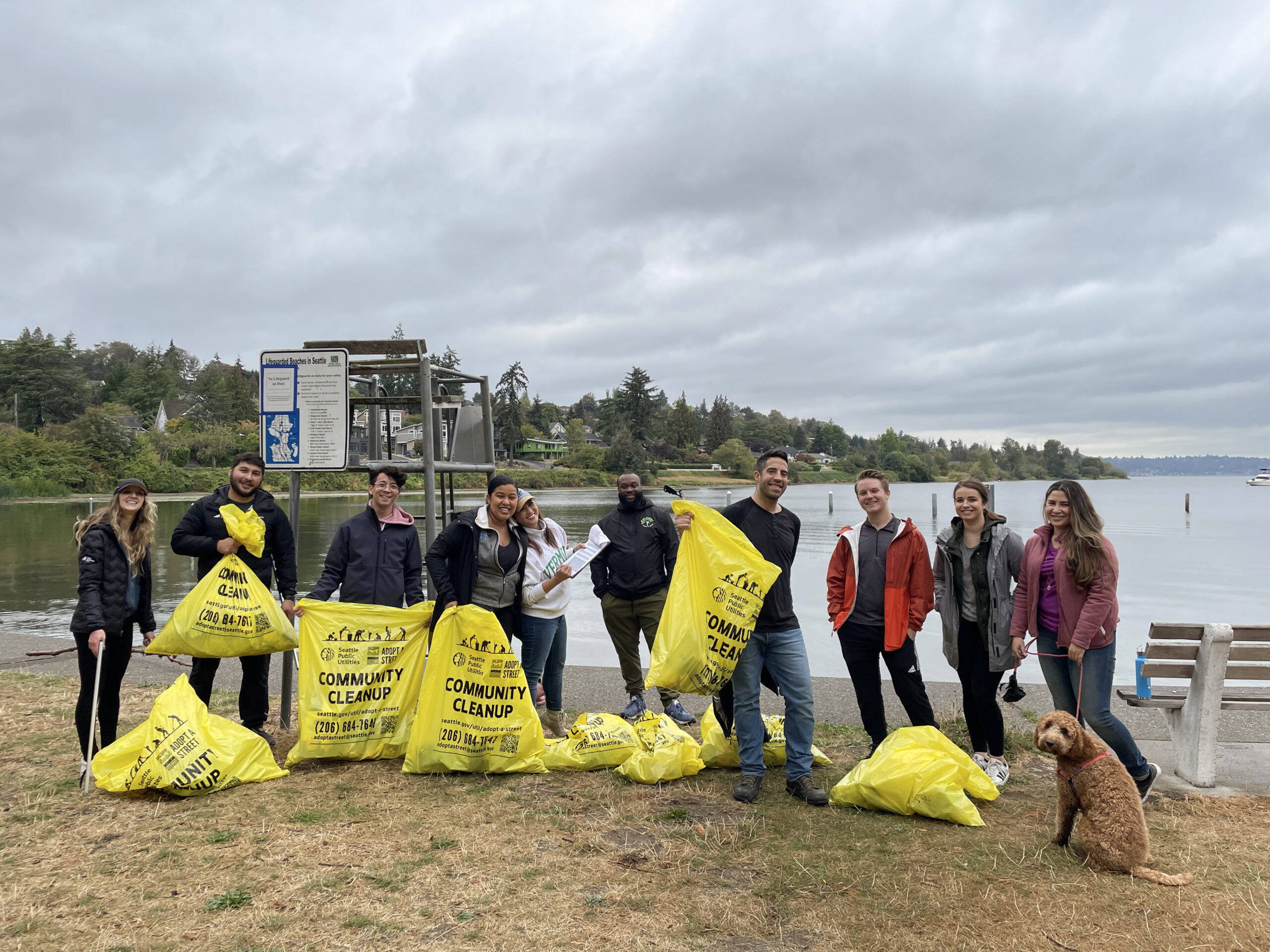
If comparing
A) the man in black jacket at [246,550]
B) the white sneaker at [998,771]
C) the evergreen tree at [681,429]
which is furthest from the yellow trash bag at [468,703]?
the evergreen tree at [681,429]

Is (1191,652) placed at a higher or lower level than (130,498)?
lower

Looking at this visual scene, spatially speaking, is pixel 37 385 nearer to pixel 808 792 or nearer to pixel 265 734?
pixel 265 734

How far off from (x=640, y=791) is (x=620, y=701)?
1.75m

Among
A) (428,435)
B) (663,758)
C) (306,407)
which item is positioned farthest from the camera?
(428,435)

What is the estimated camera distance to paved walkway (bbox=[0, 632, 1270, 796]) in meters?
4.11

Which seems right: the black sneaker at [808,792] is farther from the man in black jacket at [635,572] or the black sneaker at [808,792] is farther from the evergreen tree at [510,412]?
the evergreen tree at [510,412]

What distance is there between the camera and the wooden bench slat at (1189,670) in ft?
12.9

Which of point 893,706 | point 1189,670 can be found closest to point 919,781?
point 1189,670

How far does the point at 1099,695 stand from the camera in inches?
144

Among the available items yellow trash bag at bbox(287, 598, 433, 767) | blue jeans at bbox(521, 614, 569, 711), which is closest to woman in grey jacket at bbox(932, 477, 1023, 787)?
blue jeans at bbox(521, 614, 569, 711)

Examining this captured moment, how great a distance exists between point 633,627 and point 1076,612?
107 inches

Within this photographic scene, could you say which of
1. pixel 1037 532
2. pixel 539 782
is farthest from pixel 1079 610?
pixel 539 782

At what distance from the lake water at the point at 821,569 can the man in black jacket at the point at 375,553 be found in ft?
12.9

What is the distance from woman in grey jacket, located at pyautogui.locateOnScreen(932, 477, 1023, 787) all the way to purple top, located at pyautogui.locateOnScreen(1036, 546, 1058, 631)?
124 millimetres
